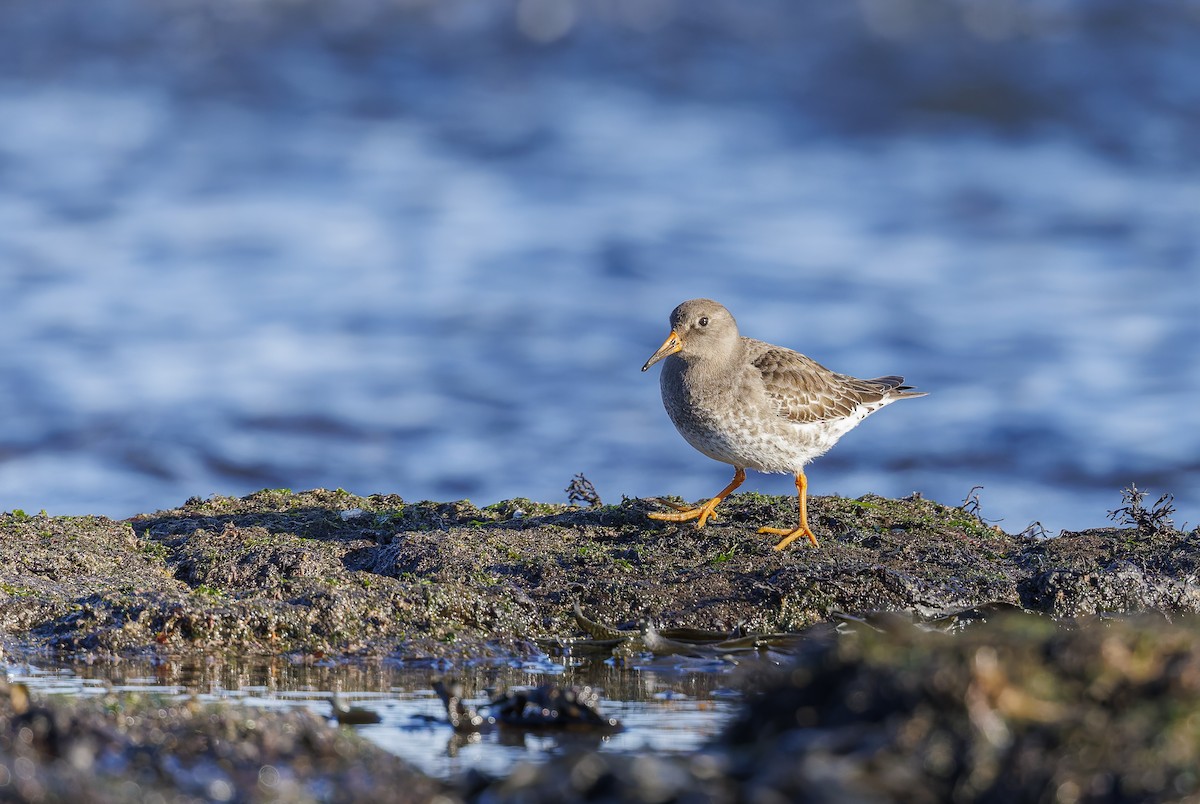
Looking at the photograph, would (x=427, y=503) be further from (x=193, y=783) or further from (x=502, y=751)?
(x=193, y=783)

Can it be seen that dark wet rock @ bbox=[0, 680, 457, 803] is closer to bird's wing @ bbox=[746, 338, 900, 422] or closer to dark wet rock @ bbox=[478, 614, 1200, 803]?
dark wet rock @ bbox=[478, 614, 1200, 803]

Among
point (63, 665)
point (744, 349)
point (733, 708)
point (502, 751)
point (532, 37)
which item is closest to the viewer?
point (502, 751)

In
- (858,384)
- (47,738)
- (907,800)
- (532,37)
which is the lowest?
(907,800)

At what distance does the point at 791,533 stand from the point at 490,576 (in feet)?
5.47

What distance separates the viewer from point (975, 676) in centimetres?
265

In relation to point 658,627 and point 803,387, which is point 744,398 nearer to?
point 803,387

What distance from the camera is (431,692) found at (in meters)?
4.49

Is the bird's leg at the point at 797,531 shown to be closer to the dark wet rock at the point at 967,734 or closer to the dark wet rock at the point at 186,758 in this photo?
the dark wet rock at the point at 186,758

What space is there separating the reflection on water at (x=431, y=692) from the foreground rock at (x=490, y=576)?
9.3 inches

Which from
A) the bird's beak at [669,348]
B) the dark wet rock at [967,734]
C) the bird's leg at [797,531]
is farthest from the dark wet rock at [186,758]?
the bird's beak at [669,348]

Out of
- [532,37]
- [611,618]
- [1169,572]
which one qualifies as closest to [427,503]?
[611,618]

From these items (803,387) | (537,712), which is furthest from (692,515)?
(537,712)

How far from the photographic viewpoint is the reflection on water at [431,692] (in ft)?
12.3

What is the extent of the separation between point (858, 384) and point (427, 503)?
3336 millimetres
